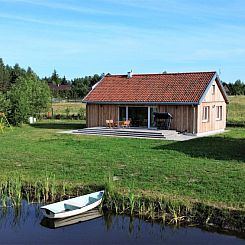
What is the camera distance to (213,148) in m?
20.0

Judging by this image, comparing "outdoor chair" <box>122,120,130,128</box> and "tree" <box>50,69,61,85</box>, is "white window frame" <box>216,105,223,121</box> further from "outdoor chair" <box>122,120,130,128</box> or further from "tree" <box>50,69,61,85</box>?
"tree" <box>50,69,61,85</box>

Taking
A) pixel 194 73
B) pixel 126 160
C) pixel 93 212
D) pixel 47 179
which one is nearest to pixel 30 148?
pixel 126 160

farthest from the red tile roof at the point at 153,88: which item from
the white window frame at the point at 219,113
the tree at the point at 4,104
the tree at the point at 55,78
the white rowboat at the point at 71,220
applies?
the tree at the point at 55,78

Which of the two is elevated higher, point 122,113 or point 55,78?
point 55,78

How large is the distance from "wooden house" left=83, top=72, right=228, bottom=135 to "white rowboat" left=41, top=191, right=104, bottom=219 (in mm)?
16918

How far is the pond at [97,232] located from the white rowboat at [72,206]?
0.20m

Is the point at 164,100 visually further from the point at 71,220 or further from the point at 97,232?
the point at 97,232

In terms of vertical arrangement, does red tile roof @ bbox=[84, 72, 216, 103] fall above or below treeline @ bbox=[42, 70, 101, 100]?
below

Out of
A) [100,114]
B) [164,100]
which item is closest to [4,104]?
[100,114]

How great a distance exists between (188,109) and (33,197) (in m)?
17.1

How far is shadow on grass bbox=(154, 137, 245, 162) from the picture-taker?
17531 mm

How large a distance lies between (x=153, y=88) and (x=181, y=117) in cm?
388

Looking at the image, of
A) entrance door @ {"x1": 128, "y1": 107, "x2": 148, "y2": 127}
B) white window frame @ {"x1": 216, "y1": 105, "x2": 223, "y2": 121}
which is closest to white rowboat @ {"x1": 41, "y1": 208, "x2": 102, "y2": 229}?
entrance door @ {"x1": 128, "y1": 107, "x2": 148, "y2": 127}

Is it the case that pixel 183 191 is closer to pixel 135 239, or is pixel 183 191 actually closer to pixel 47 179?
pixel 135 239
